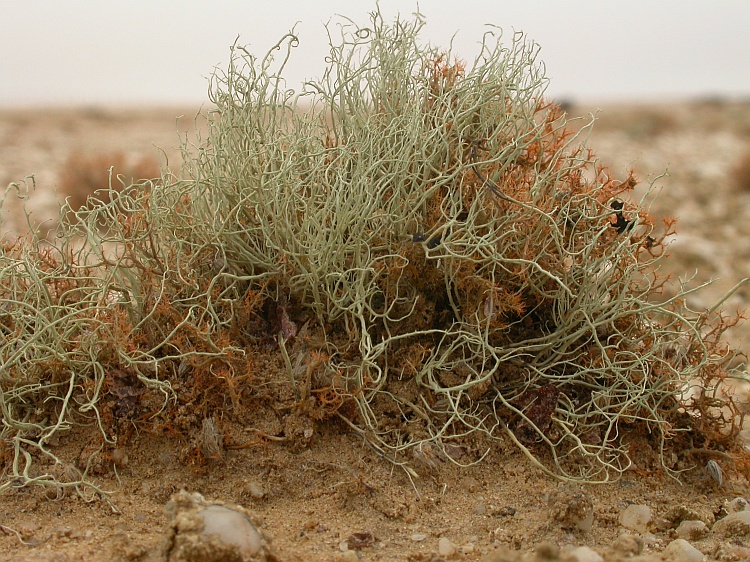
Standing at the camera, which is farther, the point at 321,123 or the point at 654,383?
the point at 321,123

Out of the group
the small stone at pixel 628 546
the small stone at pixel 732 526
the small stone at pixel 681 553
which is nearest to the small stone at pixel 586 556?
the small stone at pixel 628 546

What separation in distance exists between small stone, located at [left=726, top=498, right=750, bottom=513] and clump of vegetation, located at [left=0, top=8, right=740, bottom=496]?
8.7 inches

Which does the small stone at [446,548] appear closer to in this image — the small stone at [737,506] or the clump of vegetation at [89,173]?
the small stone at [737,506]

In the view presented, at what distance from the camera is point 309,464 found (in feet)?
9.03

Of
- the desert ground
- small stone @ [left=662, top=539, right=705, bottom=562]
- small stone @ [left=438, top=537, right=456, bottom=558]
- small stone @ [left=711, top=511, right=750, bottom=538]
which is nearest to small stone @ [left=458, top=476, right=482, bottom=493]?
the desert ground

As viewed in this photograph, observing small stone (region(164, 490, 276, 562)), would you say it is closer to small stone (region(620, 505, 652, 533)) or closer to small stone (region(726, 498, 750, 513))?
small stone (region(620, 505, 652, 533))

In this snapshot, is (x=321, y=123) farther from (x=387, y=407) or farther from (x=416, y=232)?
(x=387, y=407)

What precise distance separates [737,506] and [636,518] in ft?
1.39

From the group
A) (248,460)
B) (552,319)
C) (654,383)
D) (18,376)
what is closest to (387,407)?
(248,460)

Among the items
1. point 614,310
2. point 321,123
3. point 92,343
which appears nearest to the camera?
point 92,343

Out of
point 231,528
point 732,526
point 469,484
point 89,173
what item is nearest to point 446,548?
point 469,484

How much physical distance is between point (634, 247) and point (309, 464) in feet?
4.88

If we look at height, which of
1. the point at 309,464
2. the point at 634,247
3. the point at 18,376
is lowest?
the point at 309,464

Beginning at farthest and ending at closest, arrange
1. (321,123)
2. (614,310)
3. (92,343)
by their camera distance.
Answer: (321,123)
(614,310)
(92,343)
